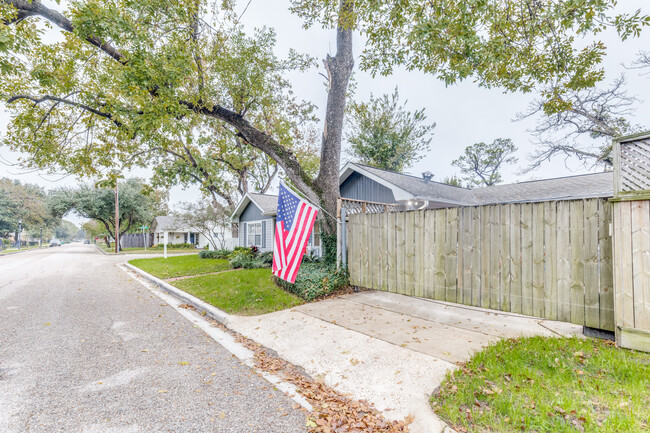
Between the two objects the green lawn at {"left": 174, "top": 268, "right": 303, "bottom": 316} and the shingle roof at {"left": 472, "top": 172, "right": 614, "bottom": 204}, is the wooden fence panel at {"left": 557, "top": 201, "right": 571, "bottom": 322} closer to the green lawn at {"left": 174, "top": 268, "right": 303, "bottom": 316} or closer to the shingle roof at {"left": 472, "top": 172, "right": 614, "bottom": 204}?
the green lawn at {"left": 174, "top": 268, "right": 303, "bottom": 316}

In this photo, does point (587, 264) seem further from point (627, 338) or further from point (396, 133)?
point (396, 133)

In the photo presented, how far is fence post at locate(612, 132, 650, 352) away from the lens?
9.83 ft

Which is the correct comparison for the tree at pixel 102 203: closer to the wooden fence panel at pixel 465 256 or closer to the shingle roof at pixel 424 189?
the shingle roof at pixel 424 189

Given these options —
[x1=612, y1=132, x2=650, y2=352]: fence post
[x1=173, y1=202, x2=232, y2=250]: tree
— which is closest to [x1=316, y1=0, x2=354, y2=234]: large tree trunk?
[x1=612, y1=132, x2=650, y2=352]: fence post

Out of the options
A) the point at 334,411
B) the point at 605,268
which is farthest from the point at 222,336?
the point at 605,268

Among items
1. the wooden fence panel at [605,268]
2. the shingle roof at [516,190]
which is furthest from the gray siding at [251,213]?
the wooden fence panel at [605,268]

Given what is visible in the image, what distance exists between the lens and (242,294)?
6398 mm

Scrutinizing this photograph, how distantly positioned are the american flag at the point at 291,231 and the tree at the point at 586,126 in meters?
14.5

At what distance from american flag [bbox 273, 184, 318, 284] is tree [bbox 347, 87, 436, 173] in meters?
17.1

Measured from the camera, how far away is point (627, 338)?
3064 mm

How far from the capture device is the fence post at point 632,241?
300 centimetres

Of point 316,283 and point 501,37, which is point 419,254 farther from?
point 501,37

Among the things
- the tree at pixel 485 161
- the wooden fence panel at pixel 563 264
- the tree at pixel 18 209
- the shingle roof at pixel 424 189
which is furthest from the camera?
the tree at pixel 18 209

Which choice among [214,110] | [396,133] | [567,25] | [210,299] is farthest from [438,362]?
[396,133]
